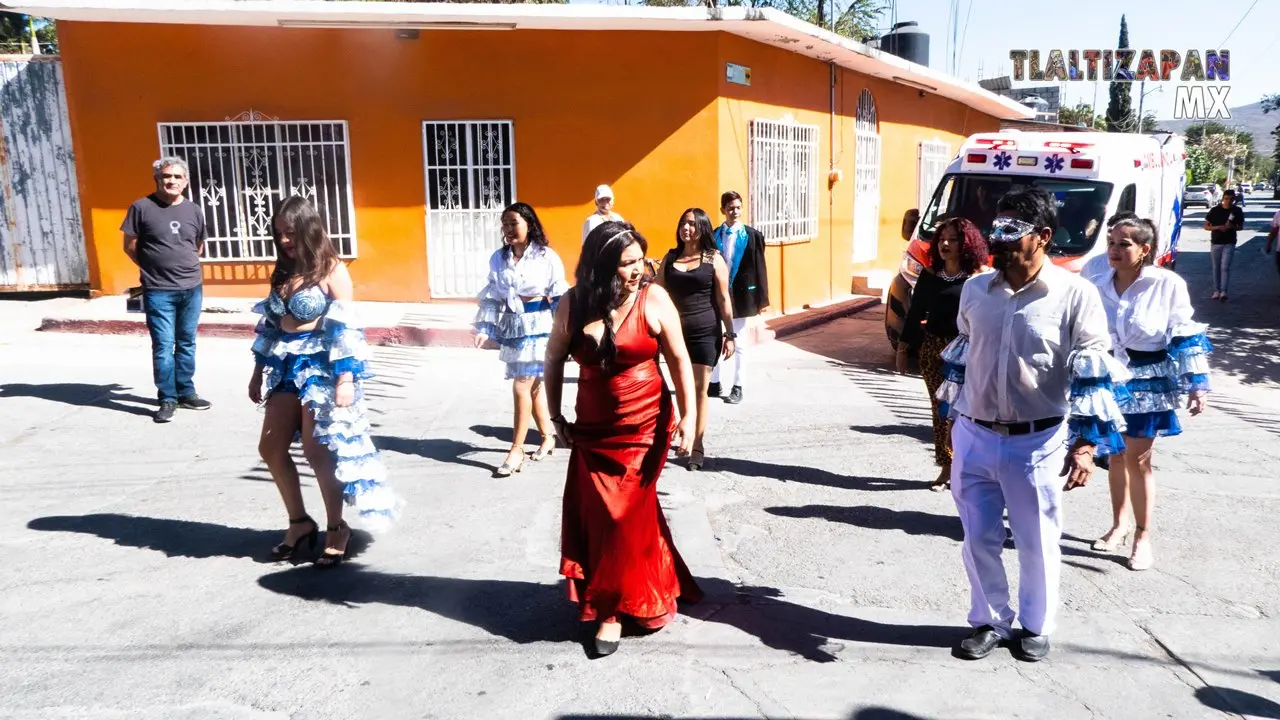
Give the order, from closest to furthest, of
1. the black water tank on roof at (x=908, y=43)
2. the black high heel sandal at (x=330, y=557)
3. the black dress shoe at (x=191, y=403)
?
the black high heel sandal at (x=330, y=557), the black dress shoe at (x=191, y=403), the black water tank on roof at (x=908, y=43)

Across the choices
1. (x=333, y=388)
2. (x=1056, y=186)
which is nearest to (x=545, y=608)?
(x=333, y=388)

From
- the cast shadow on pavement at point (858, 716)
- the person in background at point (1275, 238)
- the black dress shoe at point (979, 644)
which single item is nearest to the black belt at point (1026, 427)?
the black dress shoe at point (979, 644)

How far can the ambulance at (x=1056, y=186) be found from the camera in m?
9.71

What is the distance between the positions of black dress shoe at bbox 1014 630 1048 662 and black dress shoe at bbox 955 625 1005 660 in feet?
0.29

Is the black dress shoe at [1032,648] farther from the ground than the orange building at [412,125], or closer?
closer

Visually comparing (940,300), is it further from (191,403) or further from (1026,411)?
(191,403)

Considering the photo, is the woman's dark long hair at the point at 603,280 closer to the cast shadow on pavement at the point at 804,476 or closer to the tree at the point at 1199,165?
the cast shadow on pavement at the point at 804,476

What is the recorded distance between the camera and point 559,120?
12070 millimetres

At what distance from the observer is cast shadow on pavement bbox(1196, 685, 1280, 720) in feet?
11.8

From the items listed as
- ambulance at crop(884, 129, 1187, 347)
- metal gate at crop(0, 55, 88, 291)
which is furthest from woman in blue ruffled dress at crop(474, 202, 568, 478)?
metal gate at crop(0, 55, 88, 291)

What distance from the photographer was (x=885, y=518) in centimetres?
569

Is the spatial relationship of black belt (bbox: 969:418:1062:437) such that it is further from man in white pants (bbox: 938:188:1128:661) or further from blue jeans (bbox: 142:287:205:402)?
blue jeans (bbox: 142:287:205:402)

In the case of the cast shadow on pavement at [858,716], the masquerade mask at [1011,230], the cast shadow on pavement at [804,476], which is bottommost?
the cast shadow on pavement at [858,716]

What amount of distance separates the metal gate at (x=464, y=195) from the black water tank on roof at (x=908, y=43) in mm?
11311
